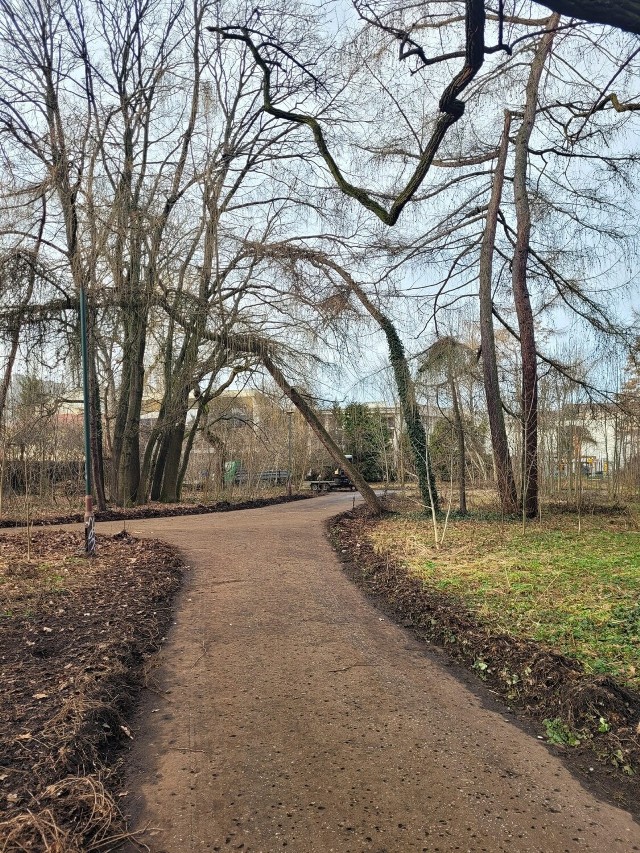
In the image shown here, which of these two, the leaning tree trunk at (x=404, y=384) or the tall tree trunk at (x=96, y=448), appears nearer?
→ the leaning tree trunk at (x=404, y=384)

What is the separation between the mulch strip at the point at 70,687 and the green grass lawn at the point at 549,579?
3011 millimetres

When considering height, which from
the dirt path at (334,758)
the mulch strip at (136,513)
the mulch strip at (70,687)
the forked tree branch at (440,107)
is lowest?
the dirt path at (334,758)

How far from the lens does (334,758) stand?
3.18m

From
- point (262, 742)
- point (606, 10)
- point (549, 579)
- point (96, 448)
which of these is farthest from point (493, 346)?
point (262, 742)

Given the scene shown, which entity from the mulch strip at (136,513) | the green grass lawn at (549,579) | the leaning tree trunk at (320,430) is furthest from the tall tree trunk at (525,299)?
the mulch strip at (136,513)

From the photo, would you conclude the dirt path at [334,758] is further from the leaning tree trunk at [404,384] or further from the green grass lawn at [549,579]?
the leaning tree trunk at [404,384]

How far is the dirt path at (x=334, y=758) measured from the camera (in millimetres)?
2582

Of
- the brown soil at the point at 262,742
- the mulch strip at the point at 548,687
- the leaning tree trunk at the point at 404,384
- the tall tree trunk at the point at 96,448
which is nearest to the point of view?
the brown soil at the point at 262,742

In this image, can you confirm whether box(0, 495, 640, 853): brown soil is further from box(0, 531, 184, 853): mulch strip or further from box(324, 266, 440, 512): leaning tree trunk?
box(324, 266, 440, 512): leaning tree trunk

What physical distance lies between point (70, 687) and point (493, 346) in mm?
12252

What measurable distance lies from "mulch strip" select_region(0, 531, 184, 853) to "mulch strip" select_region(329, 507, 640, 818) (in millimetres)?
2297

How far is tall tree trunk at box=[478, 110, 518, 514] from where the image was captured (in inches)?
552


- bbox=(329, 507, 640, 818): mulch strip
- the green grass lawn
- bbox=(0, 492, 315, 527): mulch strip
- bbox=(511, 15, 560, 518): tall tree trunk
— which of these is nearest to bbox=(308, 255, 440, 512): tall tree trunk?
bbox=(511, 15, 560, 518): tall tree trunk

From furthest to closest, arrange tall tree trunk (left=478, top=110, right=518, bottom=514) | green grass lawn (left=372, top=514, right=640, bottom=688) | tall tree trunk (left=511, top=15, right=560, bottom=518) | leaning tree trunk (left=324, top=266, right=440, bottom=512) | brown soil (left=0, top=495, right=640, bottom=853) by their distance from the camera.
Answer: leaning tree trunk (left=324, top=266, right=440, bottom=512) → tall tree trunk (left=478, top=110, right=518, bottom=514) → tall tree trunk (left=511, top=15, right=560, bottom=518) → green grass lawn (left=372, top=514, right=640, bottom=688) → brown soil (left=0, top=495, right=640, bottom=853)
